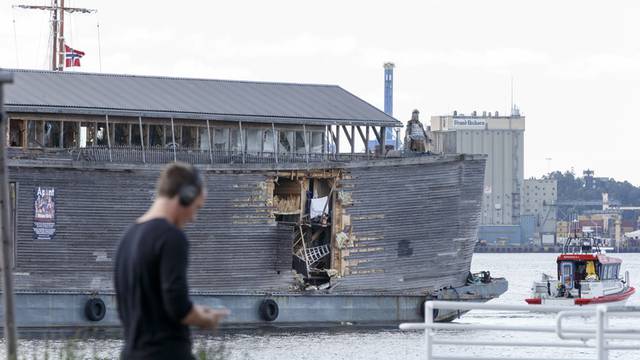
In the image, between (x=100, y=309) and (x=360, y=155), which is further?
(x=360, y=155)

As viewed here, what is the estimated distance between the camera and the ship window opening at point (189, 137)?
49.2 metres

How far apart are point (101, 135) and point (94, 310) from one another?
6.11 meters

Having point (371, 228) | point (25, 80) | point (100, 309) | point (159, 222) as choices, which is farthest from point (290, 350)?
point (159, 222)

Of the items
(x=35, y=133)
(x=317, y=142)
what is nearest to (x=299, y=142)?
(x=317, y=142)

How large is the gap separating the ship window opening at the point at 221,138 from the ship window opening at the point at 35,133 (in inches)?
218

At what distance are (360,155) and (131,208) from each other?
29.6ft

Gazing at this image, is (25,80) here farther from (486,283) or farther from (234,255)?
(486,283)

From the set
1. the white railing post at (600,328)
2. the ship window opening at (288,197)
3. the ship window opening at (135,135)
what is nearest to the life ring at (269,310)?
the ship window opening at (288,197)

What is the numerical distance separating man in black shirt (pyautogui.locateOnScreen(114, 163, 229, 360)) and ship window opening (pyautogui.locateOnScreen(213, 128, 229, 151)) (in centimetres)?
3736

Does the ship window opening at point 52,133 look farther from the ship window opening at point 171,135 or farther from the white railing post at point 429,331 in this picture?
the white railing post at point 429,331

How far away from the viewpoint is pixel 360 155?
51.5 m

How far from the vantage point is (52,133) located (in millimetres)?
46844

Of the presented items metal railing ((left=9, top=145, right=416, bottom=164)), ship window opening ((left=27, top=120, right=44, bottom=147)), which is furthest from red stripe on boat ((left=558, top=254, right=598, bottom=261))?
ship window opening ((left=27, top=120, right=44, bottom=147))

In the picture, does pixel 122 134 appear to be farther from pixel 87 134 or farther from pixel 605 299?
pixel 605 299
